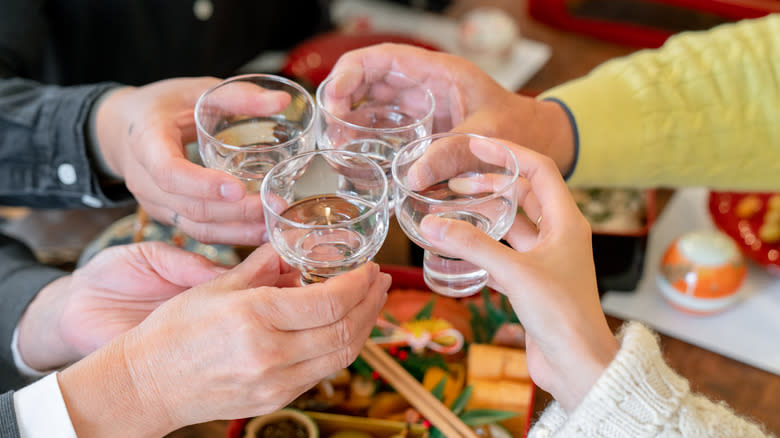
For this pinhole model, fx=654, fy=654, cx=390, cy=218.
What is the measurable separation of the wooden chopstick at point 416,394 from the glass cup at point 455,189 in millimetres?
134

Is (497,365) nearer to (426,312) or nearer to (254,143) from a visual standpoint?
(426,312)

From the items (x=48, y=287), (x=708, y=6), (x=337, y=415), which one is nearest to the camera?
(x=337, y=415)

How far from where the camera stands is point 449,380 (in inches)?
37.2

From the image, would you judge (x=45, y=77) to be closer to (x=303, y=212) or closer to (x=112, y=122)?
(x=112, y=122)

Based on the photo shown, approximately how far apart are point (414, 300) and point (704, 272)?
495 millimetres

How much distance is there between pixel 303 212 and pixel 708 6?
1369 mm

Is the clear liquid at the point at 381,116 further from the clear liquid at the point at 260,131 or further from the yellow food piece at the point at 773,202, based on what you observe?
the yellow food piece at the point at 773,202

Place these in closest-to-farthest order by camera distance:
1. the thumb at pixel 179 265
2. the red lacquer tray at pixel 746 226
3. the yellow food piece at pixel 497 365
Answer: the thumb at pixel 179 265 → the yellow food piece at pixel 497 365 → the red lacquer tray at pixel 746 226

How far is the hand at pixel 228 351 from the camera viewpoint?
66 cm

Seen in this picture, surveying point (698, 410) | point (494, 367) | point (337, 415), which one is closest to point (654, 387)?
point (698, 410)

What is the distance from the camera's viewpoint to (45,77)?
1498 millimetres

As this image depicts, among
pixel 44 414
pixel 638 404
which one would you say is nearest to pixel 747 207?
pixel 638 404

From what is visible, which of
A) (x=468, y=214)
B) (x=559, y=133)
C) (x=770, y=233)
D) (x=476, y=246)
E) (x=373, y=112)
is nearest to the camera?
(x=476, y=246)

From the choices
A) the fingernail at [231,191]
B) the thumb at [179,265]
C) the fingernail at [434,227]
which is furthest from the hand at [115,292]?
the fingernail at [434,227]
